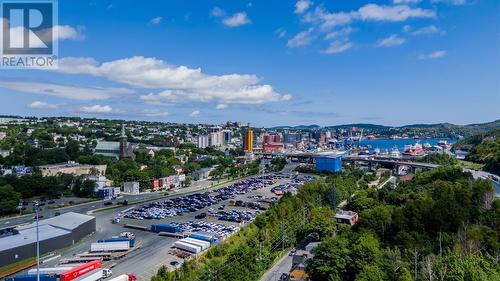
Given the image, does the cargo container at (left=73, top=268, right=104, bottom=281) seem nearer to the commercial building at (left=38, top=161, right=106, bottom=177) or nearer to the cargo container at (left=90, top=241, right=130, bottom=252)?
the cargo container at (left=90, top=241, right=130, bottom=252)

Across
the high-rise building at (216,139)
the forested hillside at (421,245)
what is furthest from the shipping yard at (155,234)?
the high-rise building at (216,139)

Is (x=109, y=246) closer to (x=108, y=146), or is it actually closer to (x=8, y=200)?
(x=8, y=200)

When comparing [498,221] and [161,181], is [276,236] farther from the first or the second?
[161,181]

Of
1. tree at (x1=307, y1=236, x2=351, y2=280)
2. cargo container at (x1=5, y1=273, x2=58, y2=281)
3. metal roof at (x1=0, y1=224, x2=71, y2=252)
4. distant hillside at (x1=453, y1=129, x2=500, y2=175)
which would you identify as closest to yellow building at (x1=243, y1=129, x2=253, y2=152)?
distant hillside at (x1=453, y1=129, x2=500, y2=175)

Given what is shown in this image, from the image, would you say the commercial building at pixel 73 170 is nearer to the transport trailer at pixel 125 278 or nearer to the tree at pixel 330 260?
the transport trailer at pixel 125 278

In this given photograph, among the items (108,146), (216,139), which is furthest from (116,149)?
(216,139)
